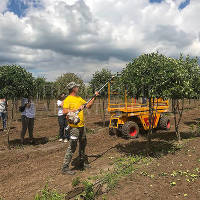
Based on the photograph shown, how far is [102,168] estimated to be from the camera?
5273 millimetres

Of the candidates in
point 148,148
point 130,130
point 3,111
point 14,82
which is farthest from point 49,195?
point 3,111

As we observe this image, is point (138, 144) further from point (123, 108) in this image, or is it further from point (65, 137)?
point (65, 137)

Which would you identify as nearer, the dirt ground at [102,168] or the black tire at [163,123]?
the dirt ground at [102,168]

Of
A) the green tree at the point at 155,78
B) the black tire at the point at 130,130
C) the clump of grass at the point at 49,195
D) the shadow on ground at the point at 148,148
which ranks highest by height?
the green tree at the point at 155,78

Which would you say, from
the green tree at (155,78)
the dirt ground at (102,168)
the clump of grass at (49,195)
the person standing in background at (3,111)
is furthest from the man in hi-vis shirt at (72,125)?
the person standing in background at (3,111)

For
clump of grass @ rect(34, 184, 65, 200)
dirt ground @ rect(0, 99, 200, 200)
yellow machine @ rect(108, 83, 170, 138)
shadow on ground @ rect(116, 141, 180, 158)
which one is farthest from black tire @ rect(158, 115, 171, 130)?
clump of grass @ rect(34, 184, 65, 200)

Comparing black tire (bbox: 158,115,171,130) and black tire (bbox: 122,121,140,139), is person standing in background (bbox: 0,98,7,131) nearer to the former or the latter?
black tire (bbox: 122,121,140,139)

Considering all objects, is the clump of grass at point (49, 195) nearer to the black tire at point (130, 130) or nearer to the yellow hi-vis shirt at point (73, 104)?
the yellow hi-vis shirt at point (73, 104)

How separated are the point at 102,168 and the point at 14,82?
4.28 meters

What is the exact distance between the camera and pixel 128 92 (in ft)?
18.6

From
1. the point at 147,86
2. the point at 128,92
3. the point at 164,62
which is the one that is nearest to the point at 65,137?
A: the point at 128,92

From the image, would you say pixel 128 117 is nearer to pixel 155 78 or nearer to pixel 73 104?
pixel 155 78

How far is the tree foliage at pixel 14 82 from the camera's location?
7.09m

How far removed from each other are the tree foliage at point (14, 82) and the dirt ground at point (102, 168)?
1.99 m
